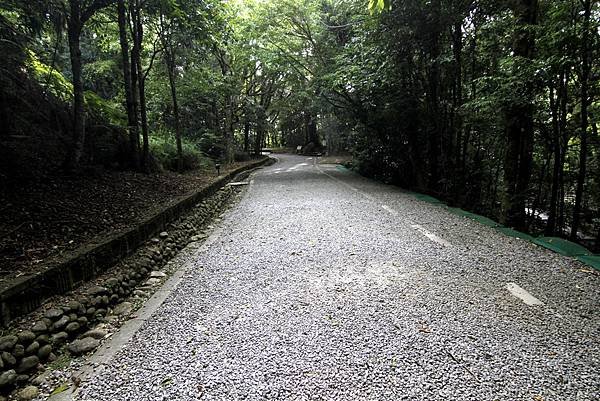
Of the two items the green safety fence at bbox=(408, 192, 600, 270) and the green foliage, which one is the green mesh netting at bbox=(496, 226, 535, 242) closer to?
the green safety fence at bbox=(408, 192, 600, 270)

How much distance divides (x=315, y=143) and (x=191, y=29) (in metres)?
24.1

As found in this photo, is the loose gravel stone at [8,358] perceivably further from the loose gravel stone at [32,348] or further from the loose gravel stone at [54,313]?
the loose gravel stone at [54,313]

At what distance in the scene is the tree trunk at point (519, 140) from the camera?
4695mm

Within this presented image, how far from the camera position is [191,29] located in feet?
19.3

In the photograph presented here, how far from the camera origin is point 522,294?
2434 mm

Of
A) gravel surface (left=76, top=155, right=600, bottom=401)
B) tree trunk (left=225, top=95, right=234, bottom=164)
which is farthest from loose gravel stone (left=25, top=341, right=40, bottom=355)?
tree trunk (left=225, top=95, right=234, bottom=164)

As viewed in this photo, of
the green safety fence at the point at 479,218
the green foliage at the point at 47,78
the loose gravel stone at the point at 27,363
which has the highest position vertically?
the green foliage at the point at 47,78

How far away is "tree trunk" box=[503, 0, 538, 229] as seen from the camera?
15.4ft

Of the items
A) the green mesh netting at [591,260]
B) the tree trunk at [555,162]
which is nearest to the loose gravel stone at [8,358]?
the green mesh netting at [591,260]

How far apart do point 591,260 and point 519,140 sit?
2533mm

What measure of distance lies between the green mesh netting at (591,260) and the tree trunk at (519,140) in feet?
6.23

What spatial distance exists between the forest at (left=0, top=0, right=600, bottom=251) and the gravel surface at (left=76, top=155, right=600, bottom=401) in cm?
213

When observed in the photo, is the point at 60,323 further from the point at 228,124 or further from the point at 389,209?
the point at 228,124

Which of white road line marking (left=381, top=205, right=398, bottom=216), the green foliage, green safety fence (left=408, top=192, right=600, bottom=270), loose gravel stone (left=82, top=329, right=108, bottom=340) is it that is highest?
the green foliage
